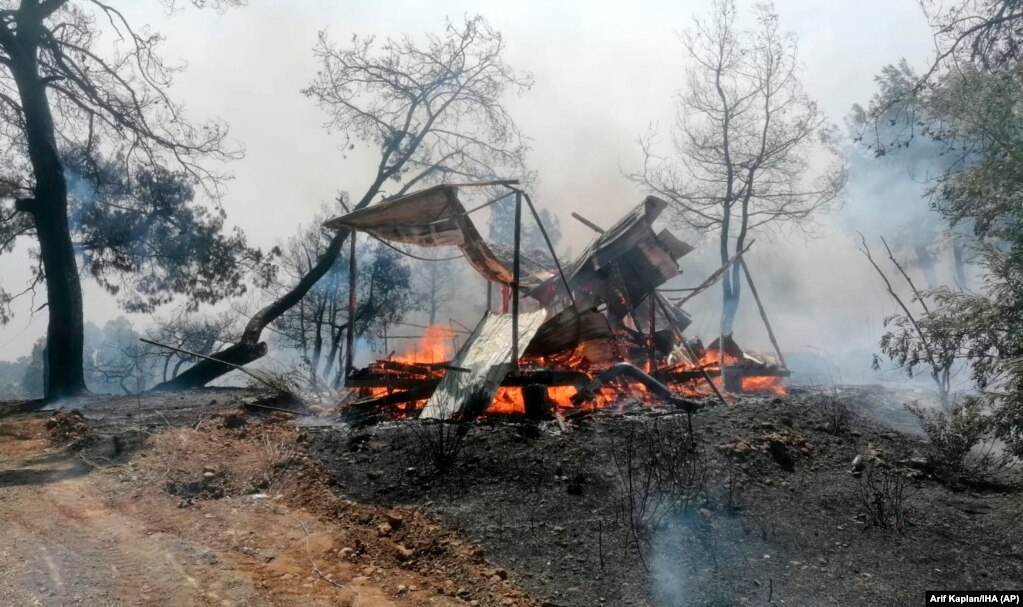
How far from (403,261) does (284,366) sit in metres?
13.3

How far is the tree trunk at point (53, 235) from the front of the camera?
11.2 m

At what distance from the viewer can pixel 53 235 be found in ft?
37.0

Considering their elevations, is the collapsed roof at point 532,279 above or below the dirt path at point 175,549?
above

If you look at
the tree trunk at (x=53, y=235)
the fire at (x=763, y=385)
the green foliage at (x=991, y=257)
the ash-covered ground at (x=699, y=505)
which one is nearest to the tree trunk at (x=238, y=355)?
the tree trunk at (x=53, y=235)

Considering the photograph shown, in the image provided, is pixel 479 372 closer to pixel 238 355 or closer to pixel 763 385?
pixel 763 385

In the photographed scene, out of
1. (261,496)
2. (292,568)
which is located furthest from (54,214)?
(292,568)

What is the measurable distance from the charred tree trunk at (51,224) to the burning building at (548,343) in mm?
6090

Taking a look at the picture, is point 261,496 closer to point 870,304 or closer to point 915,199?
point 915,199

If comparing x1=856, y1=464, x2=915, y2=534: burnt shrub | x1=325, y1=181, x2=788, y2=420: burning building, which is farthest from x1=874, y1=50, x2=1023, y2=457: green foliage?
x1=325, y1=181, x2=788, y2=420: burning building

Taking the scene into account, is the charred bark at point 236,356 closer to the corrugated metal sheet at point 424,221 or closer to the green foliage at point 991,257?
the corrugated metal sheet at point 424,221

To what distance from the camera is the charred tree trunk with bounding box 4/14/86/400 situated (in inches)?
443

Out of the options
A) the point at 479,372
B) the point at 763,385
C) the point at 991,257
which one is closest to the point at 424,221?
the point at 479,372

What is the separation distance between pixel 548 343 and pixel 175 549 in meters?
6.00

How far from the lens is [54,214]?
37.5 feet
